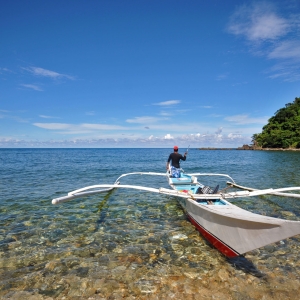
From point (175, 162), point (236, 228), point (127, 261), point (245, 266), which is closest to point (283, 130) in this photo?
point (175, 162)

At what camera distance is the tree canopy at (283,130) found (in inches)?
3120

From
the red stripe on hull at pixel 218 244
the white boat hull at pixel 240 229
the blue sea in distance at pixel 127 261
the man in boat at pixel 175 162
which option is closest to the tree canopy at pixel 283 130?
the man in boat at pixel 175 162

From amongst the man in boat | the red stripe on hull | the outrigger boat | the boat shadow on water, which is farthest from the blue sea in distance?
the man in boat

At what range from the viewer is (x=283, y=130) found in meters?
84.4

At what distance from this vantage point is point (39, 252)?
5.88 meters

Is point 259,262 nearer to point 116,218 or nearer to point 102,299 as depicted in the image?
point 102,299

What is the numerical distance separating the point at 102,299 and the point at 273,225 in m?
3.56

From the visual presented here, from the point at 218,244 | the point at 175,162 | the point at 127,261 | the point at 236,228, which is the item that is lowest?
the point at 127,261

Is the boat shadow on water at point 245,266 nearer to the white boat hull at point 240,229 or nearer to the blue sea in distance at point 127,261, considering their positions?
the blue sea in distance at point 127,261

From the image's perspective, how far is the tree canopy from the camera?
79.2 meters

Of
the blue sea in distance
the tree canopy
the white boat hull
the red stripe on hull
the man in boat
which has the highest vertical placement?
the tree canopy

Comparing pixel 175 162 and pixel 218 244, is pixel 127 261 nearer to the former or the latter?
pixel 218 244

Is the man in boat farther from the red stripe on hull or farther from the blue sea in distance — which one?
the red stripe on hull

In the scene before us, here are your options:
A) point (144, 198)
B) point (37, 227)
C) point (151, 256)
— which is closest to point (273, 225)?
point (151, 256)
